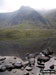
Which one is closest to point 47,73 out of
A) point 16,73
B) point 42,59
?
point 16,73

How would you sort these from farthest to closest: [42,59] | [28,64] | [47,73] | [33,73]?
1. [42,59]
2. [28,64]
3. [33,73]
4. [47,73]

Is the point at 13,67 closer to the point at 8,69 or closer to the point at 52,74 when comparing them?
the point at 8,69

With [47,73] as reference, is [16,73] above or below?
below

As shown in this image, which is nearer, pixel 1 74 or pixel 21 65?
pixel 1 74

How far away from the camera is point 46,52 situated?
53062 millimetres

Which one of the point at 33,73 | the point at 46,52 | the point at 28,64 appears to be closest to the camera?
the point at 33,73

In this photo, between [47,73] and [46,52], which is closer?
[47,73]


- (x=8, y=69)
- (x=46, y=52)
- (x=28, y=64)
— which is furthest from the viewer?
(x=46, y=52)

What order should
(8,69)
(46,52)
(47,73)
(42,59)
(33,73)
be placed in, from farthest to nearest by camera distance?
(46,52), (42,59), (8,69), (33,73), (47,73)

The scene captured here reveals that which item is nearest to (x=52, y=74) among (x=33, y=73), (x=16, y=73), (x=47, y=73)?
(x=47, y=73)

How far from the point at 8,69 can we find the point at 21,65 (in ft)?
13.1

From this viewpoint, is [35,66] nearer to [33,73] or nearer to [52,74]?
[33,73]

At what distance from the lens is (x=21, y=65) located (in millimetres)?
38000

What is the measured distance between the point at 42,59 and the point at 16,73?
12.5 m
